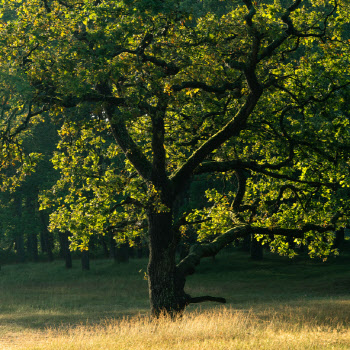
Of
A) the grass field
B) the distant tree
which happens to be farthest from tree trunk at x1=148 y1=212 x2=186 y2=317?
the grass field

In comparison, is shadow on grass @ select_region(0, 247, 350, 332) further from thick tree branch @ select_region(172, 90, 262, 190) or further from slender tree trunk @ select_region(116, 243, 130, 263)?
thick tree branch @ select_region(172, 90, 262, 190)

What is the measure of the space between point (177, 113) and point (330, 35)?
5.60 m

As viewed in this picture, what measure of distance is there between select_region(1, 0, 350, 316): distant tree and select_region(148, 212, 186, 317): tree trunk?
0.04m

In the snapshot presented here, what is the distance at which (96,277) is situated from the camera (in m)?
41.0

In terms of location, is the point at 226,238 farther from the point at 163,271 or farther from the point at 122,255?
the point at 122,255

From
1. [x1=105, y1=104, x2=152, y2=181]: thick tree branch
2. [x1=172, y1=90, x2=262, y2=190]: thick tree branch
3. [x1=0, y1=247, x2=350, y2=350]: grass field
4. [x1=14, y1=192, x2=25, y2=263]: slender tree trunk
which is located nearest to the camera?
[x1=0, y1=247, x2=350, y2=350]: grass field

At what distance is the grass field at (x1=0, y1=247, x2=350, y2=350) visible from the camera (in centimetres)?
1062

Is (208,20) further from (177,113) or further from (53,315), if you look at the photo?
(53,315)

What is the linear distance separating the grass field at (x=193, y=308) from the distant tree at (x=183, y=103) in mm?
2982

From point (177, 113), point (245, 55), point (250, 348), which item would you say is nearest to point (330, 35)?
point (245, 55)

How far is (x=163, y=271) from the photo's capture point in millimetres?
15250

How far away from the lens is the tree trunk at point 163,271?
15.1 metres

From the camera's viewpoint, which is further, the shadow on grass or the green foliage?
the shadow on grass

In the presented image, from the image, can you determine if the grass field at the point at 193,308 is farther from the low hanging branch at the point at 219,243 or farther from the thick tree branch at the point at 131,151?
the thick tree branch at the point at 131,151
